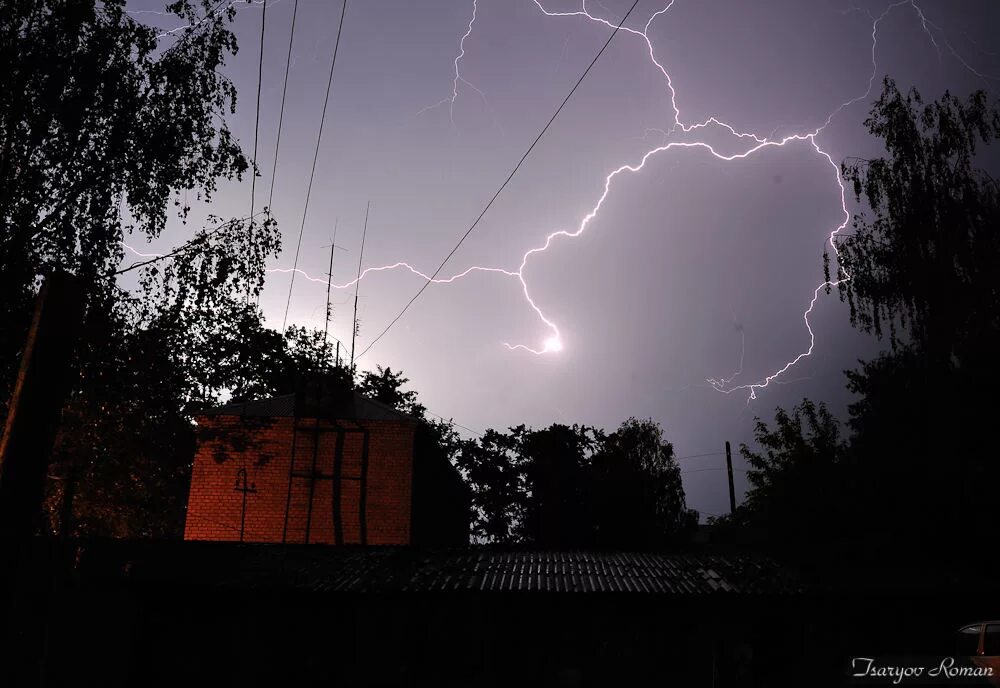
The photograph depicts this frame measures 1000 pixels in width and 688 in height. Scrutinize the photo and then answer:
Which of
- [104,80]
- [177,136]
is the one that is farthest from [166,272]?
[104,80]

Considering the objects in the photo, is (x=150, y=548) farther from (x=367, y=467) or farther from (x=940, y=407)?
(x=940, y=407)

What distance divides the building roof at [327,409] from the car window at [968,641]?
Answer: 13.6m

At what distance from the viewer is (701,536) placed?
5081cm

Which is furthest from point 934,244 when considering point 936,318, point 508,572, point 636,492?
point 636,492

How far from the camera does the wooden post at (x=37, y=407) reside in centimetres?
509

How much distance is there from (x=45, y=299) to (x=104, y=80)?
1047 cm

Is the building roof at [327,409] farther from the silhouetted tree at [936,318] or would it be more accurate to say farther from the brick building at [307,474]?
the silhouetted tree at [936,318]

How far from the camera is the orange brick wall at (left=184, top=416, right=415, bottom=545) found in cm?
1814

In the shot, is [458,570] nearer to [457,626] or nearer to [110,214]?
[457,626]

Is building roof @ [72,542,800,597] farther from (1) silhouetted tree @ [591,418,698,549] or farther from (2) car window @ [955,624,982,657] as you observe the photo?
(1) silhouetted tree @ [591,418,698,549]

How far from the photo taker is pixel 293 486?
60.5ft

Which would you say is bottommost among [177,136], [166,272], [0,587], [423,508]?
[0,587]

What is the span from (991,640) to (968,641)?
1.10 feet

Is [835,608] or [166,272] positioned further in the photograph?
[166,272]
